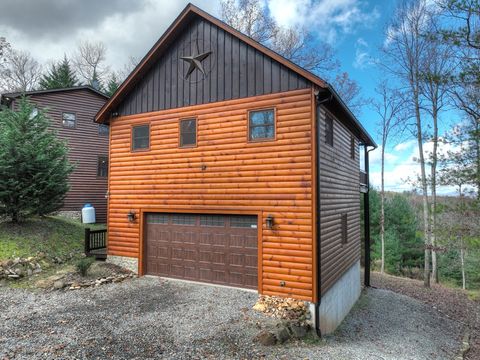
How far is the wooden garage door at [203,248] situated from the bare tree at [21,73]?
2982cm

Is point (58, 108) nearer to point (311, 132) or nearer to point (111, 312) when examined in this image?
point (111, 312)

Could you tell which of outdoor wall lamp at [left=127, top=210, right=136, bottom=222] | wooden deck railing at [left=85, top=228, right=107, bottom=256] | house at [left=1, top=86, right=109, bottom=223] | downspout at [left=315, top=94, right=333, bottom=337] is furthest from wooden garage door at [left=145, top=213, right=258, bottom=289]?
house at [left=1, top=86, right=109, bottom=223]

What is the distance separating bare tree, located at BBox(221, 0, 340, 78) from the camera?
20.6 m

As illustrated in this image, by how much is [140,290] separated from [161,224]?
221 cm

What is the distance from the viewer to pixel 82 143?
19.4m

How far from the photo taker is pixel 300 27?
21.0 m

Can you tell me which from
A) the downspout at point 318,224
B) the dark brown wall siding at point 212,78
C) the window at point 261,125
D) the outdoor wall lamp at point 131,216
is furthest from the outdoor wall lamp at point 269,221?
the outdoor wall lamp at point 131,216

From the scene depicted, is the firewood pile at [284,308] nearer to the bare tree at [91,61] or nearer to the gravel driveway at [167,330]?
the gravel driveway at [167,330]

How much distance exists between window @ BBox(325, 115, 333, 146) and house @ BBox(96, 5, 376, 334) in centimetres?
3

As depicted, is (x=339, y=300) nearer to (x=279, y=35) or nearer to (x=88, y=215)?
(x=88, y=215)

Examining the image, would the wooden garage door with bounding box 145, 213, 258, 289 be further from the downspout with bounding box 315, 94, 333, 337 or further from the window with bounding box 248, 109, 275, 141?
the window with bounding box 248, 109, 275, 141

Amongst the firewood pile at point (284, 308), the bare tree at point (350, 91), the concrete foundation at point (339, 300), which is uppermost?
the bare tree at point (350, 91)

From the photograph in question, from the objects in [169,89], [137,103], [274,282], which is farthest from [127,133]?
[274,282]

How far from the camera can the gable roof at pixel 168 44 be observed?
8.14 m
